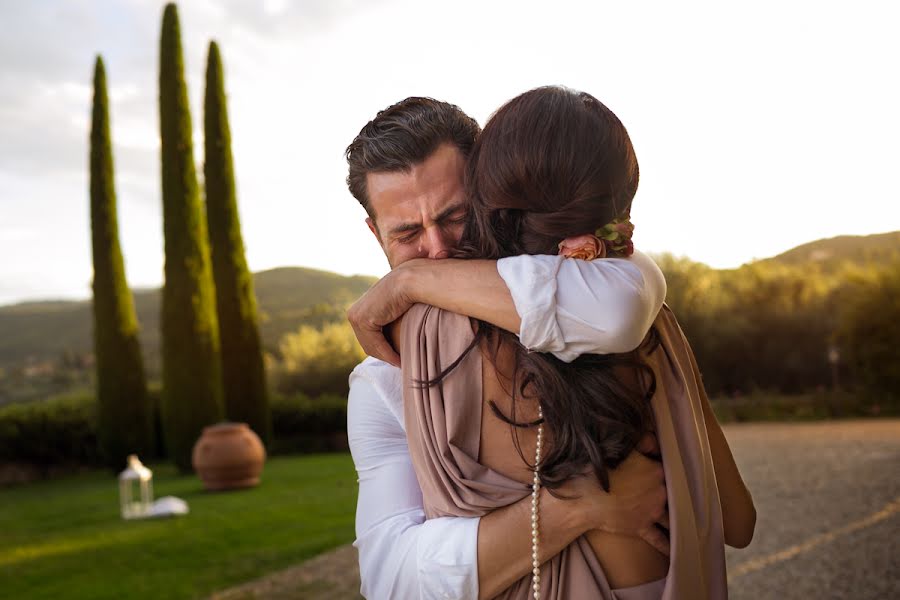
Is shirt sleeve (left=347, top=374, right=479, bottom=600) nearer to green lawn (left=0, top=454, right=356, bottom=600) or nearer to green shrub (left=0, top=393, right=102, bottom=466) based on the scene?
green lawn (left=0, top=454, right=356, bottom=600)

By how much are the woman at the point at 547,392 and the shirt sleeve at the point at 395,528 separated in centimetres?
5

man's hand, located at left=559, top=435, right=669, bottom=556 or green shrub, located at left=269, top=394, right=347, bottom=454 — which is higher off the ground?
man's hand, located at left=559, top=435, right=669, bottom=556

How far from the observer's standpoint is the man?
3.96ft

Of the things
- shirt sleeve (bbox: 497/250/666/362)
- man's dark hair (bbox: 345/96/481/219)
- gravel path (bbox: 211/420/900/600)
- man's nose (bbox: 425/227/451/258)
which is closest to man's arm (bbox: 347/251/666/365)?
shirt sleeve (bbox: 497/250/666/362)

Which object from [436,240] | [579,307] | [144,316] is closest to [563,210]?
[579,307]

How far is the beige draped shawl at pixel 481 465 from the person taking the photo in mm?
1312

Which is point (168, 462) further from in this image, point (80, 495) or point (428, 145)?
point (428, 145)

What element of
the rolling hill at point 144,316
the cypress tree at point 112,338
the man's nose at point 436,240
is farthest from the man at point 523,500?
the rolling hill at point 144,316

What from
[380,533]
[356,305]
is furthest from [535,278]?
[380,533]

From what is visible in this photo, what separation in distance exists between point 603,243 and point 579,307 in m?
0.17

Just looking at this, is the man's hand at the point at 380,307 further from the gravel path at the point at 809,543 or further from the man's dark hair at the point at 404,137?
the gravel path at the point at 809,543

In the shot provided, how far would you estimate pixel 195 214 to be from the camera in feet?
49.4

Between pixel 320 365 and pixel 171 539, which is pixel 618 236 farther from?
pixel 320 365

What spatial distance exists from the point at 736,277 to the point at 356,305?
20.0m
